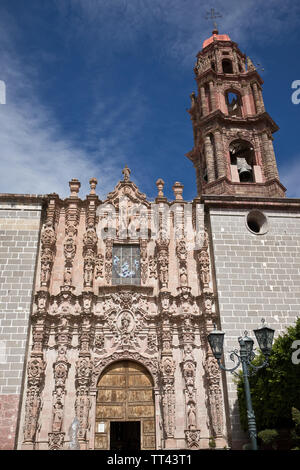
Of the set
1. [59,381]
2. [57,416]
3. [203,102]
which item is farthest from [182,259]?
[203,102]

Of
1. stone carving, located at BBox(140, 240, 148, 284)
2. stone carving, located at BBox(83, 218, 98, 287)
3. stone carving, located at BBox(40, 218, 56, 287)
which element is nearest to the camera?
stone carving, located at BBox(40, 218, 56, 287)

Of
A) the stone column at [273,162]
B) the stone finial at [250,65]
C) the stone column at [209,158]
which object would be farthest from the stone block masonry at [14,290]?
the stone finial at [250,65]

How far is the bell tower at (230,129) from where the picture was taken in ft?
60.9

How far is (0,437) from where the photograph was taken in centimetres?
1220

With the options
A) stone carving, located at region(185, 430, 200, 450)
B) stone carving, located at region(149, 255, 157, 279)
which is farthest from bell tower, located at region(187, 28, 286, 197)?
stone carving, located at region(185, 430, 200, 450)

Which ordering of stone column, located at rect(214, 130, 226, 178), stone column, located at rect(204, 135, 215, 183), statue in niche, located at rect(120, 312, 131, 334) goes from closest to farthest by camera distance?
1. statue in niche, located at rect(120, 312, 131, 334)
2. stone column, located at rect(214, 130, 226, 178)
3. stone column, located at rect(204, 135, 215, 183)

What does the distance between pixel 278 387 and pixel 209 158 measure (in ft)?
35.5

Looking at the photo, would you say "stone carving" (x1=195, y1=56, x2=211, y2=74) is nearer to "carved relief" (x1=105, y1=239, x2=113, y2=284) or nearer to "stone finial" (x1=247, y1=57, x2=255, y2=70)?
"stone finial" (x1=247, y1=57, x2=255, y2=70)

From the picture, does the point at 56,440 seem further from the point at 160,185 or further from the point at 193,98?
the point at 193,98

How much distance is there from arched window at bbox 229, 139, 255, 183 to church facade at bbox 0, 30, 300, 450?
0.72 m

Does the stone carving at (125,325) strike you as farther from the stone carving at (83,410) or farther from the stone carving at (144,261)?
the stone carving at (83,410)

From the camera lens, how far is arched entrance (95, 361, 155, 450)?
13180 millimetres

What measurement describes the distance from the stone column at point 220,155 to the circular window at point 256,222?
2376mm

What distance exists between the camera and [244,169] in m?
19.0
